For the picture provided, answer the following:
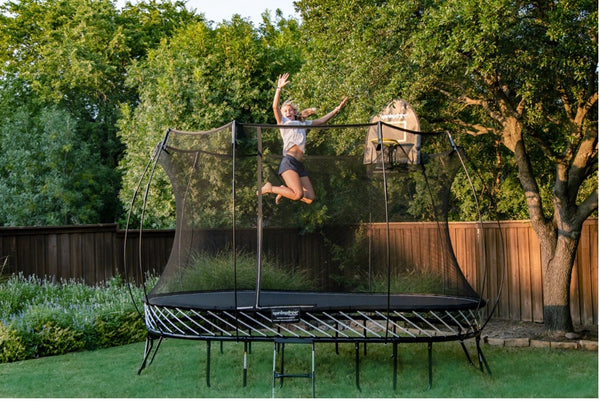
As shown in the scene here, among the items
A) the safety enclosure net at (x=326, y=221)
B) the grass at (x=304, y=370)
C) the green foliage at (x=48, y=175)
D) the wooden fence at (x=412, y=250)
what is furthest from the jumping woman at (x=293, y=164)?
the green foliage at (x=48, y=175)

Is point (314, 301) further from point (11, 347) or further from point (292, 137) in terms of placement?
point (11, 347)

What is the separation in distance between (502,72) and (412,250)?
2045 millimetres

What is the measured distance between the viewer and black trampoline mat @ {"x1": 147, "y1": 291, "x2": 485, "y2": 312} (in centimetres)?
505

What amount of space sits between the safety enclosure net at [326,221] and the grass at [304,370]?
62 centimetres

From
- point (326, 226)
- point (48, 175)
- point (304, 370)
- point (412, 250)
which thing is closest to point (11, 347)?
point (304, 370)

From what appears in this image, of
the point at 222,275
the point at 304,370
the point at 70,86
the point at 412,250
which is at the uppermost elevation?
the point at 70,86

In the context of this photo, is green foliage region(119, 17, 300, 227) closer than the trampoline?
No

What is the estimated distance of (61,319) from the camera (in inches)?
261

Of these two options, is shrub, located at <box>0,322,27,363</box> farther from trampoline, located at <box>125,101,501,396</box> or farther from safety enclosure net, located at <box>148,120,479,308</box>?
safety enclosure net, located at <box>148,120,479,308</box>

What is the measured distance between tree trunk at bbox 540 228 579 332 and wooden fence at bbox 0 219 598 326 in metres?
0.51

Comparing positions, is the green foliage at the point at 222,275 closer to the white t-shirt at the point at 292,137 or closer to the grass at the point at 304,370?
the grass at the point at 304,370

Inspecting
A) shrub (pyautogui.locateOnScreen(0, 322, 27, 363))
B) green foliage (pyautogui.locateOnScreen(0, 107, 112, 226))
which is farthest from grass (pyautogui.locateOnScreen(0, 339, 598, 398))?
green foliage (pyautogui.locateOnScreen(0, 107, 112, 226))

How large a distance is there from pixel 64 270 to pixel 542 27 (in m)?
6.85

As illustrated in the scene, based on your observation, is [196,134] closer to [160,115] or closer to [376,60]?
[376,60]
